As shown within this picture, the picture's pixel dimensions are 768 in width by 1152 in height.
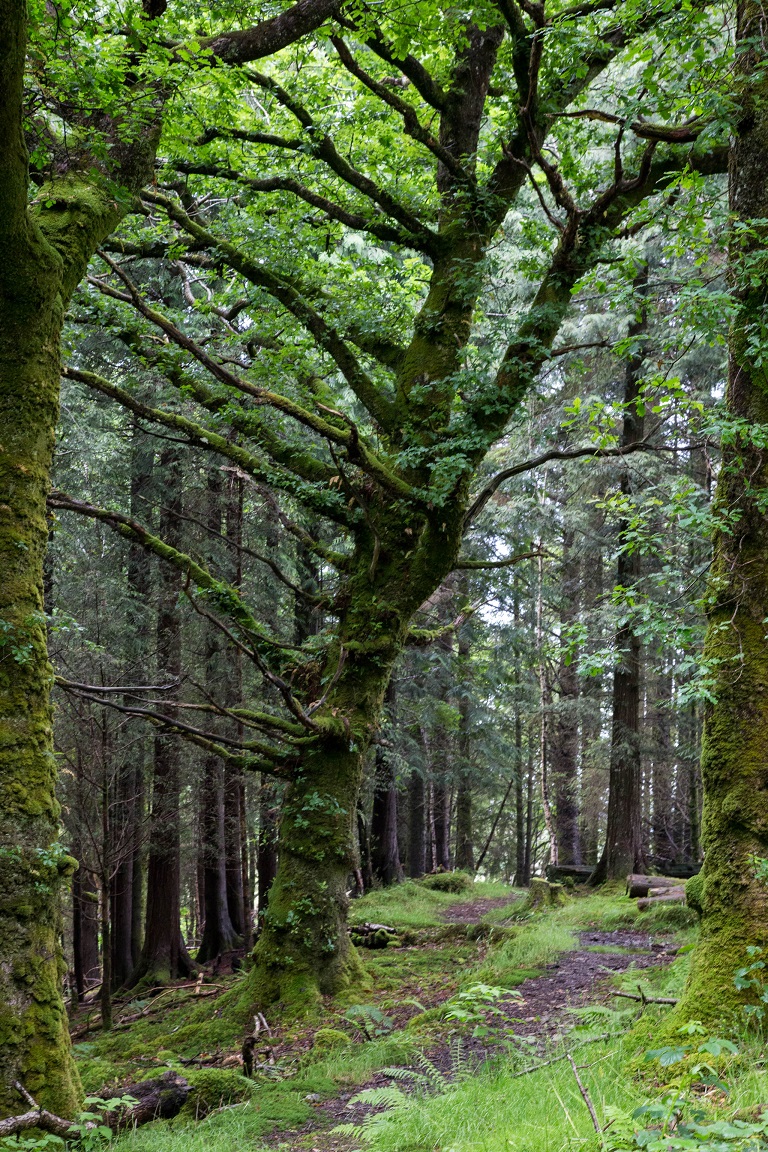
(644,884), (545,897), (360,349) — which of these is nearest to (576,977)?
(644,884)

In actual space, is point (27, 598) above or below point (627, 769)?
above

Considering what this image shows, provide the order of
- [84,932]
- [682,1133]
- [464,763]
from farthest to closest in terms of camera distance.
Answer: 1. [464,763]
2. [84,932]
3. [682,1133]

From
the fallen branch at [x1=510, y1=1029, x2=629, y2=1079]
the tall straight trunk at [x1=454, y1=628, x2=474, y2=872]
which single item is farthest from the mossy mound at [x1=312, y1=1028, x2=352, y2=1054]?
the tall straight trunk at [x1=454, y1=628, x2=474, y2=872]

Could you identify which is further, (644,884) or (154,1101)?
(644,884)

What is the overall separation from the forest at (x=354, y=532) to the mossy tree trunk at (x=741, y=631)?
0.07ft

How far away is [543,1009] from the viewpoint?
6129 millimetres

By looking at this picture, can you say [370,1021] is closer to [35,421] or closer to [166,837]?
[35,421]

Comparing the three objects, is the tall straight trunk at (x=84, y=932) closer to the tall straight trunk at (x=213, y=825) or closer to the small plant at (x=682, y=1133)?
the tall straight trunk at (x=213, y=825)

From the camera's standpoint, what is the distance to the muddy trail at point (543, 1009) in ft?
14.6

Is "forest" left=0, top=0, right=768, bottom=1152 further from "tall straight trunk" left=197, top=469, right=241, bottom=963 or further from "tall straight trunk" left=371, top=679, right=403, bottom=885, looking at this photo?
"tall straight trunk" left=371, top=679, right=403, bottom=885

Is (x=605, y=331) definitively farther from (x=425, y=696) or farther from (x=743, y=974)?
(x=743, y=974)

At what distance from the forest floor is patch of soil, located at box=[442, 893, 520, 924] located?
11.0 ft

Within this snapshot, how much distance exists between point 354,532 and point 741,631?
5.07 m

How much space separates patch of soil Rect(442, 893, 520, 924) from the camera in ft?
46.4
